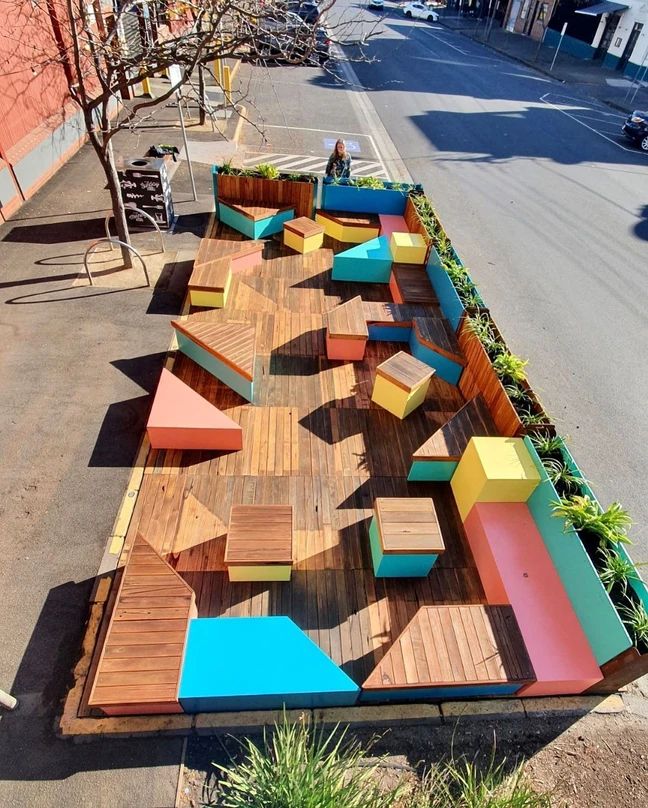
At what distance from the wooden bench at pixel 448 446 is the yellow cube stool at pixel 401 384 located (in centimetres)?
90

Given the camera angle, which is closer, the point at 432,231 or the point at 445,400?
the point at 445,400

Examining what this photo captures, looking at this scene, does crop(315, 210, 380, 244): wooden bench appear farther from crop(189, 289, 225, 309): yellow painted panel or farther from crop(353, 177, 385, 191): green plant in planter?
crop(189, 289, 225, 309): yellow painted panel

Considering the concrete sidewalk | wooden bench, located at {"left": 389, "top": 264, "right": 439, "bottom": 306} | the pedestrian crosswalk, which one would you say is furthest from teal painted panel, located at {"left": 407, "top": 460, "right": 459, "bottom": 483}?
the concrete sidewalk

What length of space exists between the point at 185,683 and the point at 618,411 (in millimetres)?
9107

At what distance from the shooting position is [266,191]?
12492 mm

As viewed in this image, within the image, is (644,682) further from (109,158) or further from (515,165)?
(515,165)

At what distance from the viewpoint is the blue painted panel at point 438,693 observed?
4797mm

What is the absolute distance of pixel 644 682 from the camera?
5445 millimetres

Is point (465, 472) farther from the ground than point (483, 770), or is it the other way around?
point (465, 472)

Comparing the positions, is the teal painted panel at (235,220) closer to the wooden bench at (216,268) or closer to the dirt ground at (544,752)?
the wooden bench at (216,268)

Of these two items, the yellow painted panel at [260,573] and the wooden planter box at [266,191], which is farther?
the wooden planter box at [266,191]

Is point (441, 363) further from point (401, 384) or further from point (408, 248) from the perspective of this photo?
point (408, 248)

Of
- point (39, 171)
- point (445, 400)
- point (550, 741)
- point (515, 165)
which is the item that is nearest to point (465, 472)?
point (445, 400)

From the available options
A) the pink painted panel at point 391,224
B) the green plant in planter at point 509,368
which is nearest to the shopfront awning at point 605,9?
the pink painted panel at point 391,224
